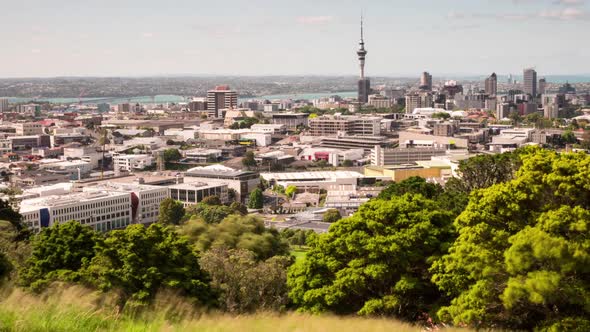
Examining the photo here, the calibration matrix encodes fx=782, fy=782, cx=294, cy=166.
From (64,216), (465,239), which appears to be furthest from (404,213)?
(64,216)

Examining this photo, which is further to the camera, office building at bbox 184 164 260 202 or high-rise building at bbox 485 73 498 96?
high-rise building at bbox 485 73 498 96

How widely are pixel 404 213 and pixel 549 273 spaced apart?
214 cm

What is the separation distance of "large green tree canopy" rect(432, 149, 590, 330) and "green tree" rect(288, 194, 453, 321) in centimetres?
53

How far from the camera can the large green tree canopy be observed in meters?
5.25

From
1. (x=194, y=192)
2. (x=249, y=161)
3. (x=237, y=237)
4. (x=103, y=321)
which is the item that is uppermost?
(x=103, y=321)

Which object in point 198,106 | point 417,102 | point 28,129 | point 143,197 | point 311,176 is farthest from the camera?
point 198,106

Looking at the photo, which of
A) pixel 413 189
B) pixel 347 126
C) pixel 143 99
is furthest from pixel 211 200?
pixel 143 99

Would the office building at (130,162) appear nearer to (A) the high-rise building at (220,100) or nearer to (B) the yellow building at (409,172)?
(B) the yellow building at (409,172)

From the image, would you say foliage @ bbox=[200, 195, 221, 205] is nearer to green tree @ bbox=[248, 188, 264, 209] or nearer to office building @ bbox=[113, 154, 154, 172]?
green tree @ bbox=[248, 188, 264, 209]

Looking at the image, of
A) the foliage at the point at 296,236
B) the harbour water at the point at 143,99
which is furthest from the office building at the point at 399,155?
the harbour water at the point at 143,99

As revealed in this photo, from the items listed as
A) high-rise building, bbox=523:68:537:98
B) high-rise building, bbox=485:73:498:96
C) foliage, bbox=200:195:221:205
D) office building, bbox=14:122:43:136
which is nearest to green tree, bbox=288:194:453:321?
foliage, bbox=200:195:221:205

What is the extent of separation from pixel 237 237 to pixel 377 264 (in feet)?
17.6

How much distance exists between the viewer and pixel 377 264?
6.76 metres

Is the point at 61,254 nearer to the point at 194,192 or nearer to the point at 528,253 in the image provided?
the point at 528,253
